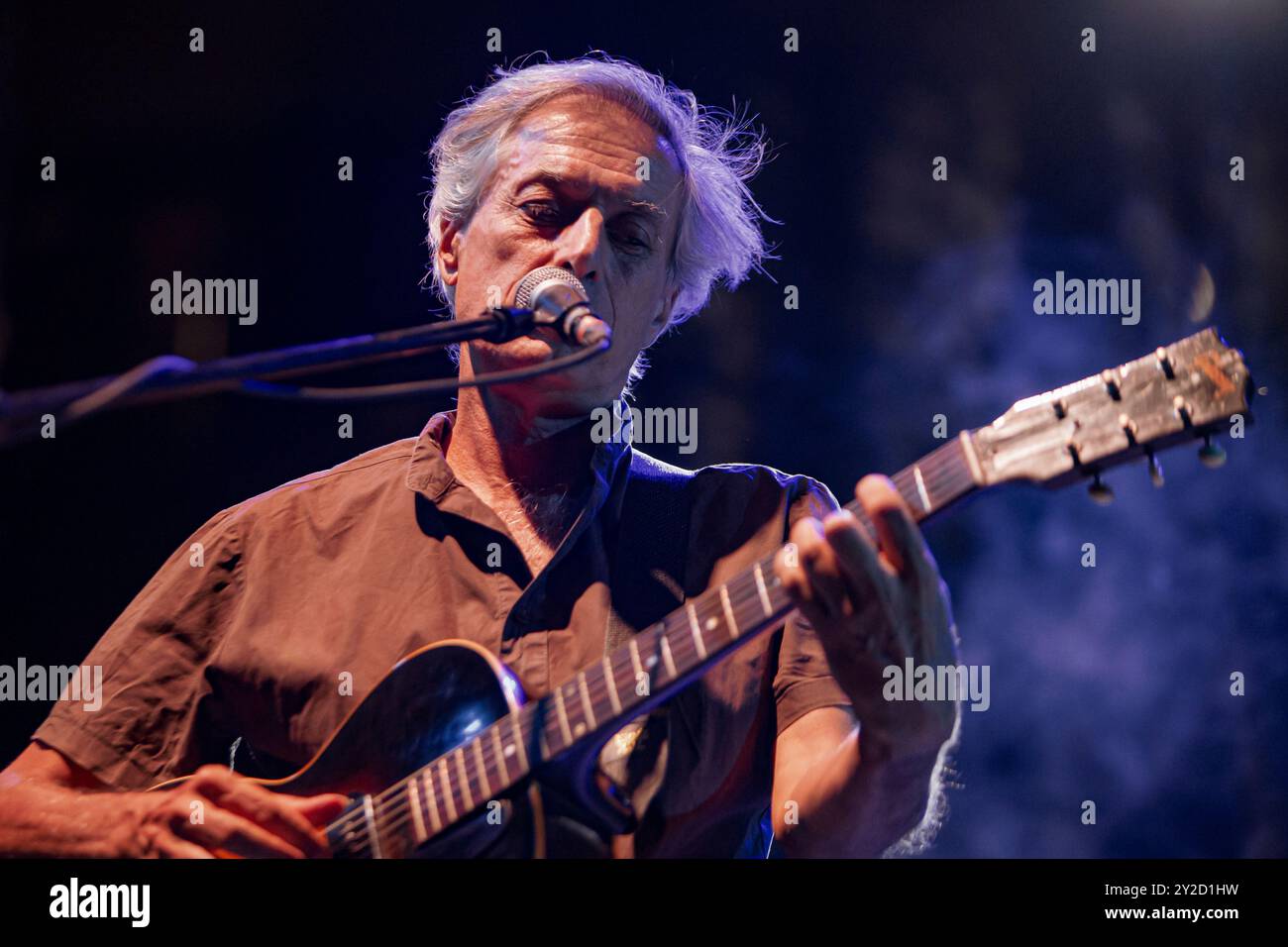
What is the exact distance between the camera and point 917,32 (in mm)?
2479

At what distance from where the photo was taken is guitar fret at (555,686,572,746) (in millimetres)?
1610

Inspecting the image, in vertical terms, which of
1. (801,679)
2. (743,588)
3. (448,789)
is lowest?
(448,789)

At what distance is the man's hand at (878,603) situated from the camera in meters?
1.40

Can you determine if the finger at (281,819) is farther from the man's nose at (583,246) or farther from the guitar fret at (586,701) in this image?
the man's nose at (583,246)

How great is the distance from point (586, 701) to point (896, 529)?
55 centimetres

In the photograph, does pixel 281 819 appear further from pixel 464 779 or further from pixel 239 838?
pixel 464 779

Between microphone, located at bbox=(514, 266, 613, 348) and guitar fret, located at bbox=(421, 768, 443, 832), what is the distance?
2.34 ft

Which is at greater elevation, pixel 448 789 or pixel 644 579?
pixel 644 579

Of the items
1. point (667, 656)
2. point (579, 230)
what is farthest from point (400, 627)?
point (579, 230)

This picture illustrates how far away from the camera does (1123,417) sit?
4.60 feet

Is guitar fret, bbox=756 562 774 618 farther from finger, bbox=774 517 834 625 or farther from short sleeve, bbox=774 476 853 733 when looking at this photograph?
short sleeve, bbox=774 476 853 733

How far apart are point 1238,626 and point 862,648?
144 cm

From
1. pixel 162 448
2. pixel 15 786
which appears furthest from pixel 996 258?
pixel 15 786
